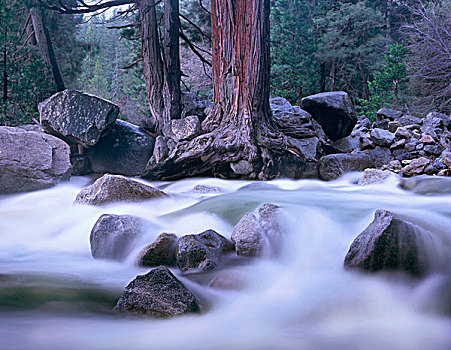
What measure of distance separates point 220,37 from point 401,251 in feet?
19.6

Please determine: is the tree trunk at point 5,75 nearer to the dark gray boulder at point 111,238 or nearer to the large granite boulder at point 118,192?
the large granite boulder at point 118,192

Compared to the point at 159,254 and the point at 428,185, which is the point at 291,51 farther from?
the point at 159,254

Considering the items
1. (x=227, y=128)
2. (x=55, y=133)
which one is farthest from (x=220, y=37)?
(x=55, y=133)

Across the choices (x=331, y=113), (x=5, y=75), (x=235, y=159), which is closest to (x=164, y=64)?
(x=235, y=159)

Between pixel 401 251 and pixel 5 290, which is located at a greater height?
pixel 401 251

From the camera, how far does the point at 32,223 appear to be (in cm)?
446

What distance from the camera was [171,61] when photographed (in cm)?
912

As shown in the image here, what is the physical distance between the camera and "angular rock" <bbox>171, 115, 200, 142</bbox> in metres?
7.60

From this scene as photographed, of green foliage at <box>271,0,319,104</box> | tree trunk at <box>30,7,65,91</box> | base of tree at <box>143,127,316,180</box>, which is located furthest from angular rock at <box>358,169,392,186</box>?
green foliage at <box>271,0,319,104</box>

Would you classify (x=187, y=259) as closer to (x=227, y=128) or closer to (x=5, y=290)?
(x=5, y=290)


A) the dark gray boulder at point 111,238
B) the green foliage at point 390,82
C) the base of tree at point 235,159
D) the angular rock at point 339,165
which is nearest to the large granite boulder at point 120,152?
the base of tree at point 235,159

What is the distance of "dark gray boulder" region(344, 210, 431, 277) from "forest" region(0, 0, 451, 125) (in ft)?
25.6

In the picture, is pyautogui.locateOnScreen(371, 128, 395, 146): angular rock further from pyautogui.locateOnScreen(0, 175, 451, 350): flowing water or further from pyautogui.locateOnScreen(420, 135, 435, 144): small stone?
pyautogui.locateOnScreen(0, 175, 451, 350): flowing water

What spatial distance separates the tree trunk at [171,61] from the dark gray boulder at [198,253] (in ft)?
21.1
